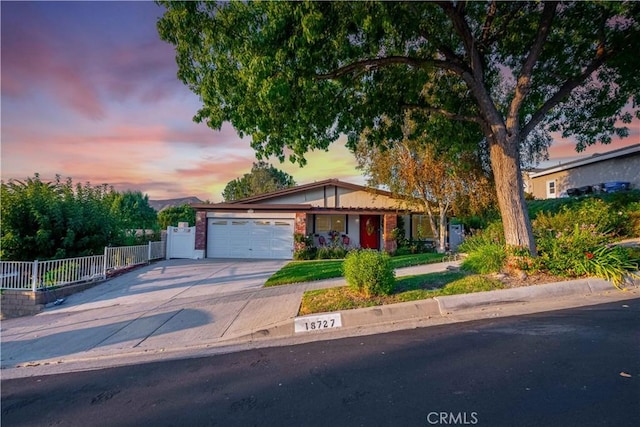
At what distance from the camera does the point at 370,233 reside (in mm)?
20797

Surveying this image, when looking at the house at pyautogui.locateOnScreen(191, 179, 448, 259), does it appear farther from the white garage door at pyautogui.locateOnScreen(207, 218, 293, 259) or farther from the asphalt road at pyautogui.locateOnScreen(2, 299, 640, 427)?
the asphalt road at pyautogui.locateOnScreen(2, 299, 640, 427)

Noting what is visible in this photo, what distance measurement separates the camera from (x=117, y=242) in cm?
1514

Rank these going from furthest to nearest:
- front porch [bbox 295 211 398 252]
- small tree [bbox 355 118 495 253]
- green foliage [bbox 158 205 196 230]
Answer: green foliage [bbox 158 205 196 230], front porch [bbox 295 211 398 252], small tree [bbox 355 118 495 253]

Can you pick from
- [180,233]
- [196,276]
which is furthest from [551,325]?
[180,233]

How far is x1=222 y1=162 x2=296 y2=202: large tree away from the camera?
48.8m

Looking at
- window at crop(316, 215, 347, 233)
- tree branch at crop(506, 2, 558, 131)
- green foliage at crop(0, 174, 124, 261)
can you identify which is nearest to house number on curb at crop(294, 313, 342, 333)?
tree branch at crop(506, 2, 558, 131)

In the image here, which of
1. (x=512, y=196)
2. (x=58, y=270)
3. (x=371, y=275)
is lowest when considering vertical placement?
(x=58, y=270)

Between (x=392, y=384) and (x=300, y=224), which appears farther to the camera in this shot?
(x=300, y=224)

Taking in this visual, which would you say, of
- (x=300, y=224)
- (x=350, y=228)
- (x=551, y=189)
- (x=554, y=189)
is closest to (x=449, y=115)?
(x=300, y=224)

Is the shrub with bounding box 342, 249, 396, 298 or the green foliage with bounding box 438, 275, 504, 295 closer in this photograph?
the green foliage with bounding box 438, 275, 504, 295

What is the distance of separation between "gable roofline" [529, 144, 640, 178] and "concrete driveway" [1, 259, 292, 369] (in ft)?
54.1

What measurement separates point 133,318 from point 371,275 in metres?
5.43

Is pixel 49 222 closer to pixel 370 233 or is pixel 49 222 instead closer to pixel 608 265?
pixel 370 233

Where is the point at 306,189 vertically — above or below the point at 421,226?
above
